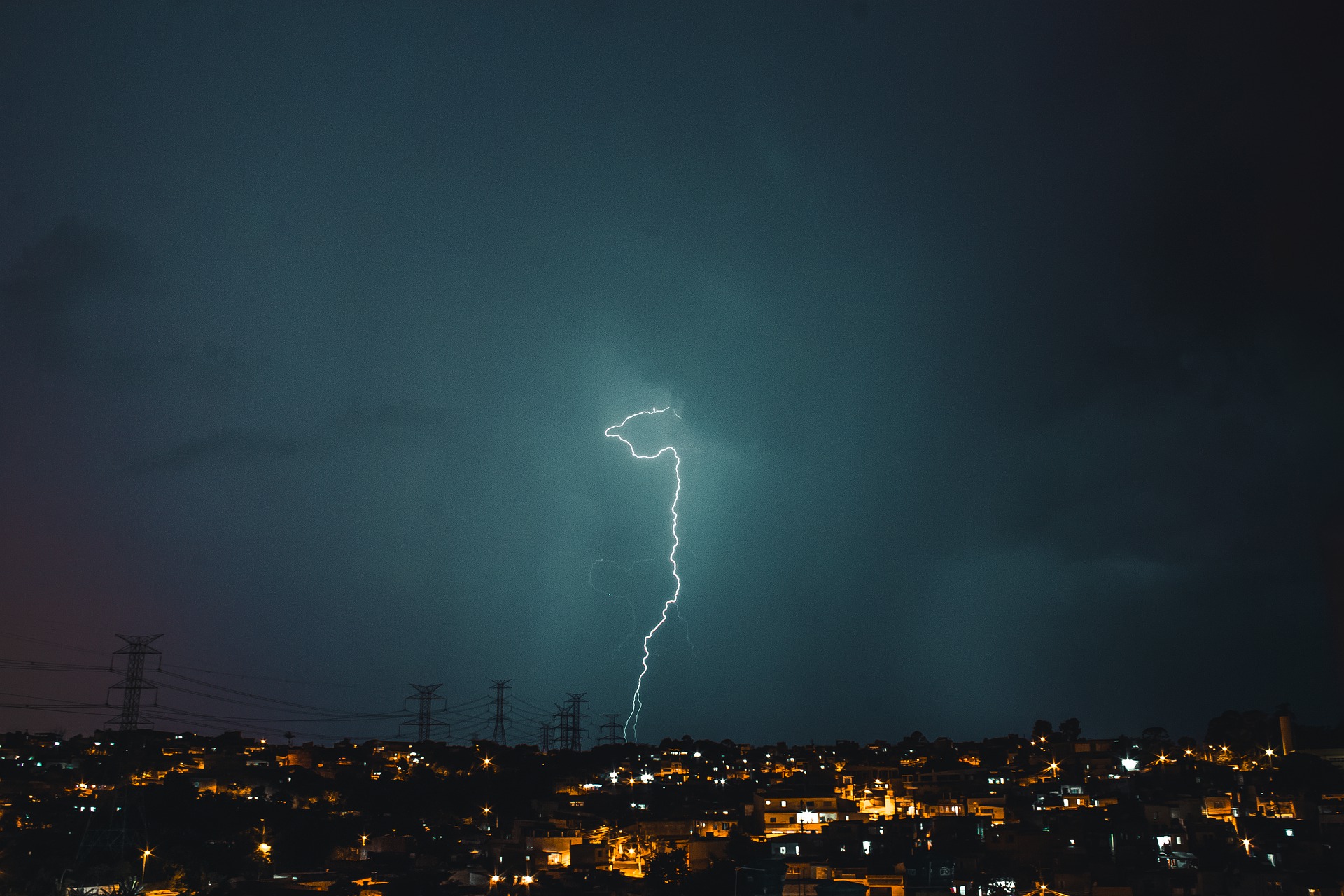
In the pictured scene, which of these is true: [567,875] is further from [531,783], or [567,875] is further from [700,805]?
[531,783]

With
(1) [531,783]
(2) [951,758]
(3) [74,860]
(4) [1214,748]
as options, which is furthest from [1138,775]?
(3) [74,860]

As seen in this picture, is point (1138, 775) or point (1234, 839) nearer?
point (1234, 839)

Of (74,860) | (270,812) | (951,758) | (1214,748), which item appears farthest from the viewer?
(951,758)

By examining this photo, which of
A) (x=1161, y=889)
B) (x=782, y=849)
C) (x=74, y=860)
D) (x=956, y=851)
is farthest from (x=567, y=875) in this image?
(x=1161, y=889)

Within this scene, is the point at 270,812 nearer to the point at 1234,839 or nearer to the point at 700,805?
the point at 700,805

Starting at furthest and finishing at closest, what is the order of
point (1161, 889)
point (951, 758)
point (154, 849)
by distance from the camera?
point (951, 758) → point (154, 849) → point (1161, 889)

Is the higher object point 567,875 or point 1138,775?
point 1138,775
